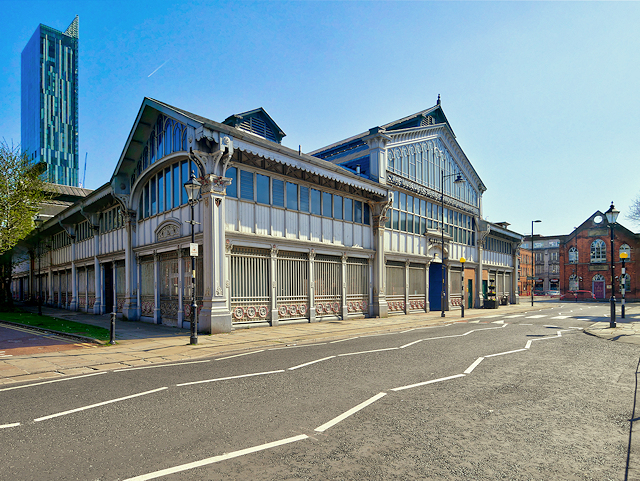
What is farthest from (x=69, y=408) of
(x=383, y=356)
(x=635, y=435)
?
(x=635, y=435)

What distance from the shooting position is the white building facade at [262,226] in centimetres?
1762

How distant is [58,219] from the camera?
34312mm

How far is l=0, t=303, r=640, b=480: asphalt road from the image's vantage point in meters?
4.38

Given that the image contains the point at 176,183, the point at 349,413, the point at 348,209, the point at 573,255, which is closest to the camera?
the point at 349,413

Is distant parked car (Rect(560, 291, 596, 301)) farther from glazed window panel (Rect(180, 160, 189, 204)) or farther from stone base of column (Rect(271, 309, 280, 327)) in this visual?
glazed window panel (Rect(180, 160, 189, 204))

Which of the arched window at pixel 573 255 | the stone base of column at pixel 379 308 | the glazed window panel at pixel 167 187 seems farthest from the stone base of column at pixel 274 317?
the arched window at pixel 573 255

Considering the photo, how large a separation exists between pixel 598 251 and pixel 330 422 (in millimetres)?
73890

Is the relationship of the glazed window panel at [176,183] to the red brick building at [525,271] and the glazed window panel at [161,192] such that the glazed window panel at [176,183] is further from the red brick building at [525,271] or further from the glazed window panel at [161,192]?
the red brick building at [525,271]

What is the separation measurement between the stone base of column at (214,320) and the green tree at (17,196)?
17.0 meters

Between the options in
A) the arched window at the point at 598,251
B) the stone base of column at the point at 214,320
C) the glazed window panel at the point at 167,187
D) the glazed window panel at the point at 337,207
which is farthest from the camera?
the arched window at the point at 598,251

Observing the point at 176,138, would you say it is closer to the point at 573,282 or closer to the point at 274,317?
the point at 274,317

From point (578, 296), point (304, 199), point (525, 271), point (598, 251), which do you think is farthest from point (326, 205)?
point (525, 271)

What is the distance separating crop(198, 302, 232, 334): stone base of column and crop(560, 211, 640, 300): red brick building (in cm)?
6466

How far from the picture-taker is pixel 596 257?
65188mm
